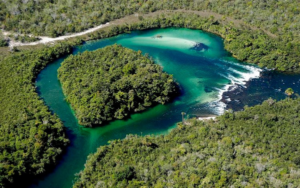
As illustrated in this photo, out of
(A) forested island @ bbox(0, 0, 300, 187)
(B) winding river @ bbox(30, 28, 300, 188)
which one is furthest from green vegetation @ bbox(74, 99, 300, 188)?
(B) winding river @ bbox(30, 28, 300, 188)

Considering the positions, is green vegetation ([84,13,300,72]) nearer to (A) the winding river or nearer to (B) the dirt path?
(A) the winding river

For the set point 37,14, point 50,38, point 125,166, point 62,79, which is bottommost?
point 125,166

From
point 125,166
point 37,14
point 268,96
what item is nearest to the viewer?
point 125,166

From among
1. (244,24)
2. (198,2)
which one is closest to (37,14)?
(198,2)

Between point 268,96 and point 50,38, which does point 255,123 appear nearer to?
point 268,96

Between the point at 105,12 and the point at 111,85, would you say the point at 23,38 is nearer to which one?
the point at 105,12

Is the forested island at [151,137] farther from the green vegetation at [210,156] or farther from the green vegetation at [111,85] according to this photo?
the green vegetation at [111,85]
